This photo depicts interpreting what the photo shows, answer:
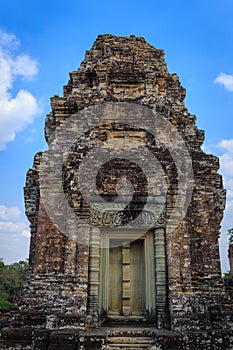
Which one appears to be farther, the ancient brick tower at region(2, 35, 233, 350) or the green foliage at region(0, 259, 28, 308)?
the green foliage at region(0, 259, 28, 308)

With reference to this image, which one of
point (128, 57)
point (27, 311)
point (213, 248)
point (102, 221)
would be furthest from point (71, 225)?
point (128, 57)

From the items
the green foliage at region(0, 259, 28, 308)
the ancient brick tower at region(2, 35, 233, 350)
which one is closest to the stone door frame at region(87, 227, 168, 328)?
the ancient brick tower at region(2, 35, 233, 350)

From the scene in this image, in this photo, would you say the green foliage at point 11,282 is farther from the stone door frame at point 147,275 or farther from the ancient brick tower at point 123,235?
the stone door frame at point 147,275

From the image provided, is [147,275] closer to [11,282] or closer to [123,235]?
[123,235]

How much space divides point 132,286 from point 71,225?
7.40 feet

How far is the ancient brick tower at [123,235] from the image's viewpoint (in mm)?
6520

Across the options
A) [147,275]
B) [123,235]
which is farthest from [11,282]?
[147,275]

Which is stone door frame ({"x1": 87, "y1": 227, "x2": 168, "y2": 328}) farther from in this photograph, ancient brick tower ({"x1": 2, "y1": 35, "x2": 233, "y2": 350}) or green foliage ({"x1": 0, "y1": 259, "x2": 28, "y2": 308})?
green foliage ({"x1": 0, "y1": 259, "x2": 28, "y2": 308})

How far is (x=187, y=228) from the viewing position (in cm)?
783

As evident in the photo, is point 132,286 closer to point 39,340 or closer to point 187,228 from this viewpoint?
point 187,228

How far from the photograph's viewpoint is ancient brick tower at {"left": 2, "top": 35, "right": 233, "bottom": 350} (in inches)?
257

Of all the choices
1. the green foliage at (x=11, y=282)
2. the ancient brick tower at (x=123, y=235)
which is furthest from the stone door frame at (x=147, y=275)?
the green foliage at (x=11, y=282)

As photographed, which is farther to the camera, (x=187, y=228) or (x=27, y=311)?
(x=187, y=228)

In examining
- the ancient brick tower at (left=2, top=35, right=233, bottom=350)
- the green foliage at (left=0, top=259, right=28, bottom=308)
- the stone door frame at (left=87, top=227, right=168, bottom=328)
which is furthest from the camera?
the green foliage at (left=0, top=259, right=28, bottom=308)
